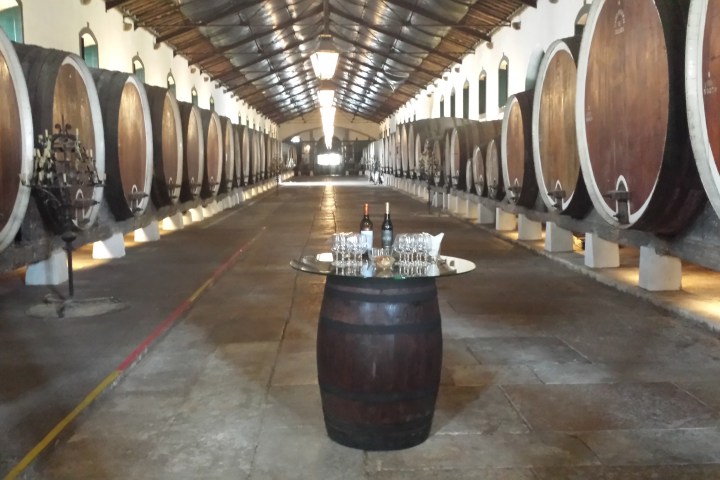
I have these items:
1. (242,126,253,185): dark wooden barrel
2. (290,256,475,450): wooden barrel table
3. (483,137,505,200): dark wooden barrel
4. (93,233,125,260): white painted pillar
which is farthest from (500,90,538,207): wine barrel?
(242,126,253,185): dark wooden barrel

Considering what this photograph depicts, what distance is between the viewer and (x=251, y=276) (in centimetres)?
797

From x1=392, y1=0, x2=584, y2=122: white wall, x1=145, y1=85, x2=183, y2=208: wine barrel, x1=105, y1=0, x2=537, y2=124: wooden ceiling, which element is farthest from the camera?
x1=105, y1=0, x2=537, y2=124: wooden ceiling

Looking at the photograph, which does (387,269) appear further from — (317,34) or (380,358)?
(317,34)

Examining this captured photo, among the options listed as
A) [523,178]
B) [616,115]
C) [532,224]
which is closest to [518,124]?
[523,178]

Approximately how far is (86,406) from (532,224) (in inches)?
303

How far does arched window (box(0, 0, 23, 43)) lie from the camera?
9.21m

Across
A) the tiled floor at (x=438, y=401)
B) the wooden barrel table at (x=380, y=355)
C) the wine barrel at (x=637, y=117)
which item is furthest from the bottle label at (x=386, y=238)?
the wine barrel at (x=637, y=117)

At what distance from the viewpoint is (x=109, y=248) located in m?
8.94

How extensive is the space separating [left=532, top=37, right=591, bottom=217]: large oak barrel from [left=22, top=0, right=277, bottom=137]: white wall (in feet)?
21.0

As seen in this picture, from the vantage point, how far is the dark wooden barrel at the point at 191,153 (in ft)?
34.1

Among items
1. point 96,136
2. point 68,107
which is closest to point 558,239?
point 96,136

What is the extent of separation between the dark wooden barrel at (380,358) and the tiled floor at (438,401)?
0.39 feet

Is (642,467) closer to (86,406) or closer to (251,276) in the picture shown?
(86,406)

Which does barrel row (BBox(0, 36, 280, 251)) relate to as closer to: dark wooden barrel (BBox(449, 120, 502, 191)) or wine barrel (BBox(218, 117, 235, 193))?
wine barrel (BBox(218, 117, 235, 193))
